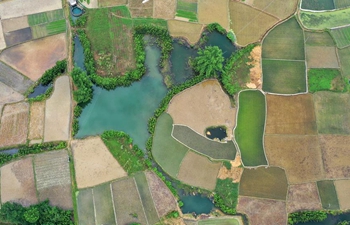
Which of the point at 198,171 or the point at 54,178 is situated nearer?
the point at 54,178

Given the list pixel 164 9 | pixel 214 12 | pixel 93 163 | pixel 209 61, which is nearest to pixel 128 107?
pixel 93 163

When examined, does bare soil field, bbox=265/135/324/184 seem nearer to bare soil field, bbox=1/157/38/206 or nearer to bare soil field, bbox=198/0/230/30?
bare soil field, bbox=198/0/230/30

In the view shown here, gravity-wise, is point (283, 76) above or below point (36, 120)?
above

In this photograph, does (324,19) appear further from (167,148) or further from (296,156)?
(167,148)

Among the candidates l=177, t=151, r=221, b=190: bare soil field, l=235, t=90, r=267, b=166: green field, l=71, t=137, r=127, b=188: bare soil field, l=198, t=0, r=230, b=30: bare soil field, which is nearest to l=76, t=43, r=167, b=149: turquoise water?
l=71, t=137, r=127, b=188: bare soil field

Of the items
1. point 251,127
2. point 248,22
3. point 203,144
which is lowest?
point 203,144

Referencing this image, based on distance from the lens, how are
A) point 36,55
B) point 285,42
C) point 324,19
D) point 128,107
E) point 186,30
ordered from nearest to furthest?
point 128,107 < point 36,55 < point 285,42 < point 186,30 < point 324,19

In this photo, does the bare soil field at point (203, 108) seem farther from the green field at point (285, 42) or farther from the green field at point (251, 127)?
the green field at point (285, 42)
